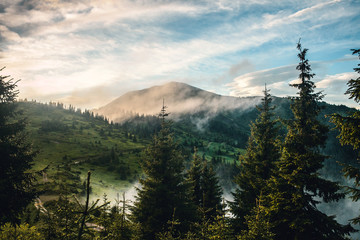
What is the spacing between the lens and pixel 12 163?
1465 cm

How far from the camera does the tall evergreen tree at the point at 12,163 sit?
44.1 feet

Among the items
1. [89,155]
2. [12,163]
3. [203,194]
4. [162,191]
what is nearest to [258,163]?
[203,194]

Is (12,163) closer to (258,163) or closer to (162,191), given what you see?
(162,191)

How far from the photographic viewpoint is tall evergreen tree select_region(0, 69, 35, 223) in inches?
529

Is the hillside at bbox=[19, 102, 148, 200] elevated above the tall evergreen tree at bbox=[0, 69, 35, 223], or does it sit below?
below

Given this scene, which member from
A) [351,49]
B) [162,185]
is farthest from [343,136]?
[162,185]

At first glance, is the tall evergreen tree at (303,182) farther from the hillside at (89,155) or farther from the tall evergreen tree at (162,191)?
the hillside at (89,155)

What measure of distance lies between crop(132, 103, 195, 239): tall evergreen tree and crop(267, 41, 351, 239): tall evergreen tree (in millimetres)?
8703

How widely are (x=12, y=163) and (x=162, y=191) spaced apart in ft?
40.1

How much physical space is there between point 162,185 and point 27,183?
1076 centimetres

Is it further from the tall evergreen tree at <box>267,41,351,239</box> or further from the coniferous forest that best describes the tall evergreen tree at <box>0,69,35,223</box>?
the tall evergreen tree at <box>267,41,351,239</box>

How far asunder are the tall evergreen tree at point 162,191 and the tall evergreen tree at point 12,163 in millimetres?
9318

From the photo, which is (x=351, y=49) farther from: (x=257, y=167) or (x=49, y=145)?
(x=49, y=145)

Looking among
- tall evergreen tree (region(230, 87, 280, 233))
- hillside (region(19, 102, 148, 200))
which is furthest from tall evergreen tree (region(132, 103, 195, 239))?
hillside (region(19, 102, 148, 200))
